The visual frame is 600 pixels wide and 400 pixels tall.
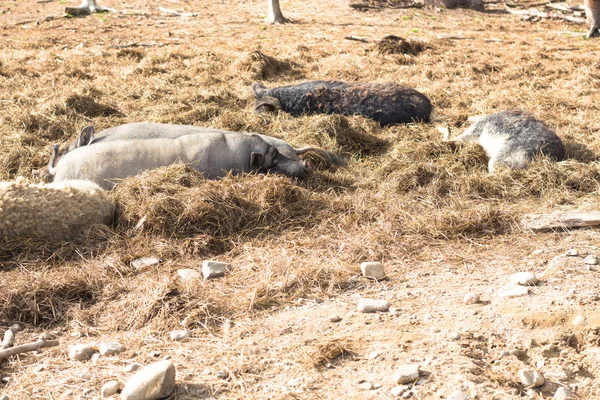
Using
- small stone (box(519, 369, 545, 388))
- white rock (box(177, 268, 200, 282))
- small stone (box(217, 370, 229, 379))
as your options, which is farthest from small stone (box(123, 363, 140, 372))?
small stone (box(519, 369, 545, 388))

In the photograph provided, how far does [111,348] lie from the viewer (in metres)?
3.80

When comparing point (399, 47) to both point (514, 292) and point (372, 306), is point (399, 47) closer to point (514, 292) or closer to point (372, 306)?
point (514, 292)

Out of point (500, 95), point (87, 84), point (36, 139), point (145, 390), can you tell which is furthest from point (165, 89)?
point (145, 390)

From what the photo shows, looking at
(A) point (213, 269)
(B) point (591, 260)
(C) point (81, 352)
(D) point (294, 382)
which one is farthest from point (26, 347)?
(B) point (591, 260)

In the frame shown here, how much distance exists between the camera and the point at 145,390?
10.7 feet

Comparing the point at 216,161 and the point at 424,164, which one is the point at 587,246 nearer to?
the point at 424,164

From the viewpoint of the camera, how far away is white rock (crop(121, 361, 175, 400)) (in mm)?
3252

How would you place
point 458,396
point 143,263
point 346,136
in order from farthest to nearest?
point 346,136, point 143,263, point 458,396

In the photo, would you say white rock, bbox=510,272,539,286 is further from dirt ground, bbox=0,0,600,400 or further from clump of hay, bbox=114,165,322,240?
clump of hay, bbox=114,165,322,240

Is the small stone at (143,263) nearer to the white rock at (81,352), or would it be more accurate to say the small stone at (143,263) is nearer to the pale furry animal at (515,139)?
the white rock at (81,352)

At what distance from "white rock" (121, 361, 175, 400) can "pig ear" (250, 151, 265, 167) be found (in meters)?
3.44

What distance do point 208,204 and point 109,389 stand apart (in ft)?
7.79

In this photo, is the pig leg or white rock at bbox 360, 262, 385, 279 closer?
white rock at bbox 360, 262, 385, 279

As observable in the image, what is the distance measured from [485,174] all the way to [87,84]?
6.22 meters
